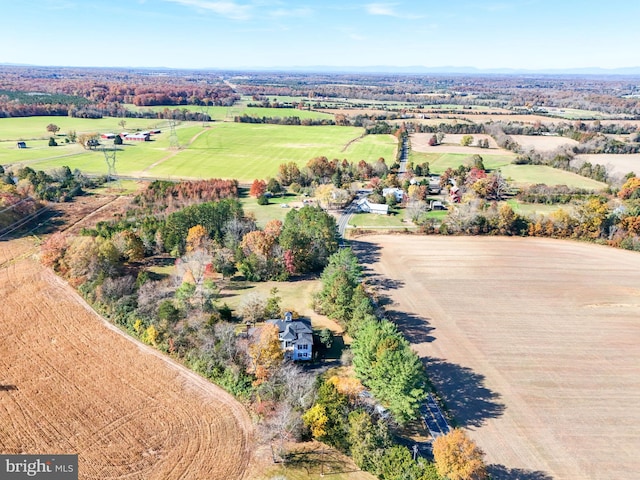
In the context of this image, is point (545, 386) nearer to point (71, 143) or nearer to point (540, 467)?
point (540, 467)

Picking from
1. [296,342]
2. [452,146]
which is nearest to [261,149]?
[452,146]

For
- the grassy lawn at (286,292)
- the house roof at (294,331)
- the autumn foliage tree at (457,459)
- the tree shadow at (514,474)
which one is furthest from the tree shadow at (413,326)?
the autumn foliage tree at (457,459)

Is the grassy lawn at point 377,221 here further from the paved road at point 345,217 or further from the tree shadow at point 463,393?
the tree shadow at point 463,393

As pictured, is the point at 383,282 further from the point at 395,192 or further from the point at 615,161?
the point at 615,161

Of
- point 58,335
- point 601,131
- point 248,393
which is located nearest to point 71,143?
point 58,335

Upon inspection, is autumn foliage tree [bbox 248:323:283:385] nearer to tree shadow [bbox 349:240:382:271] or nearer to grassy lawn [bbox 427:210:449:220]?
tree shadow [bbox 349:240:382:271]

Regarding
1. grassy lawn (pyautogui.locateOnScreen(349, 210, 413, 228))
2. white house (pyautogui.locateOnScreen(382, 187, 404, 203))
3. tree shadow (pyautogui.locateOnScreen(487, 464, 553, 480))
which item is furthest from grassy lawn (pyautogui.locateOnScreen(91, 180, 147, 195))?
tree shadow (pyautogui.locateOnScreen(487, 464, 553, 480))
